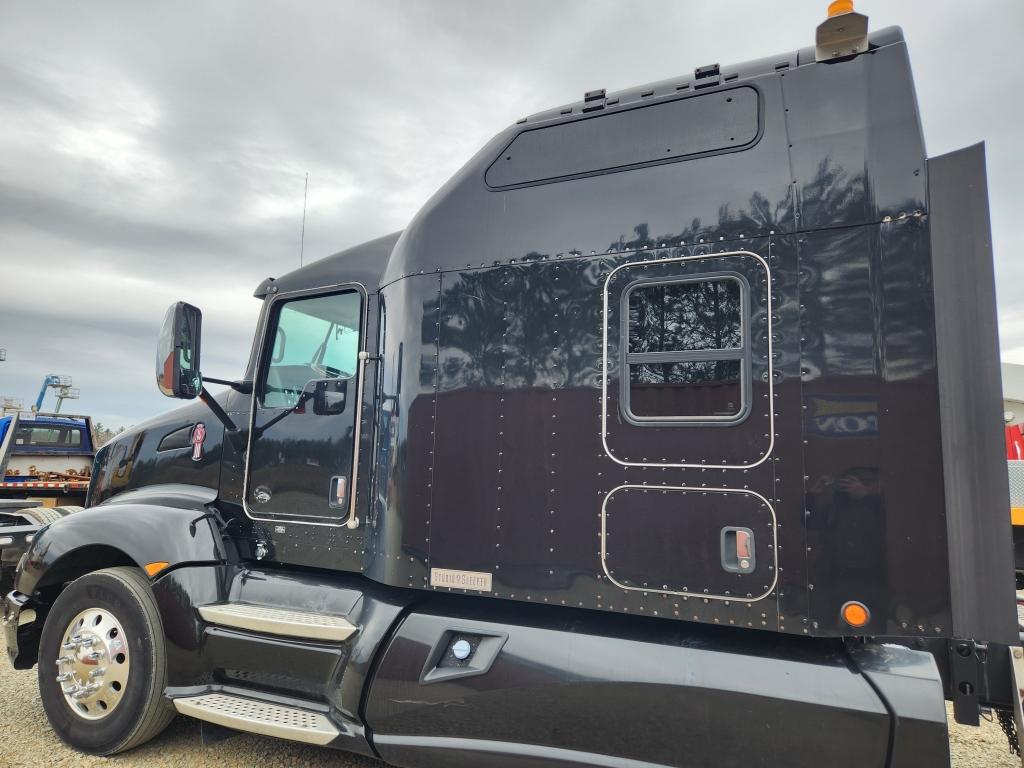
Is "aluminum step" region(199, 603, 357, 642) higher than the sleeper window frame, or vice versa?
the sleeper window frame

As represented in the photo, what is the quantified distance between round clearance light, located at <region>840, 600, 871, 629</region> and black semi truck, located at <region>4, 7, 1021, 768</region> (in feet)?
0.04

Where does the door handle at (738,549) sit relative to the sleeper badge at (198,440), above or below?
below

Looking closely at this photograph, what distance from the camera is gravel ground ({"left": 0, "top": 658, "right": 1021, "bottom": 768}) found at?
362cm

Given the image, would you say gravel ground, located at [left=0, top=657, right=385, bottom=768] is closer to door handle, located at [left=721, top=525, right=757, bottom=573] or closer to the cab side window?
the cab side window

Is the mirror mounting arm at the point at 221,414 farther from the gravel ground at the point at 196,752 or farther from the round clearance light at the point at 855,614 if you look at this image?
the round clearance light at the point at 855,614

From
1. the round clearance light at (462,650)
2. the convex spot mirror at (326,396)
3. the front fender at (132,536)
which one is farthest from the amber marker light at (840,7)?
the front fender at (132,536)

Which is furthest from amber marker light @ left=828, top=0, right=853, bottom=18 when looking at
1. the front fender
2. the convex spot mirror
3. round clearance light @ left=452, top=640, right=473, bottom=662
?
the front fender

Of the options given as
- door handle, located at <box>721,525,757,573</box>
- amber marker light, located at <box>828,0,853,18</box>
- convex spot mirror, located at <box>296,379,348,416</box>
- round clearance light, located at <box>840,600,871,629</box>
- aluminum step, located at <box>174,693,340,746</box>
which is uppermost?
amber marker light, located at <box>828,0,853,18</box>

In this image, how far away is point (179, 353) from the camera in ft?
12.1

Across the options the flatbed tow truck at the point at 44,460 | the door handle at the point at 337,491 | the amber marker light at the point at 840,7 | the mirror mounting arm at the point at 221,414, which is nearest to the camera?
the amber marker light at the point at 840,7

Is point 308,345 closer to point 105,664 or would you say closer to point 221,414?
point 221,414

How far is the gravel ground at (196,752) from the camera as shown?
3.62 m

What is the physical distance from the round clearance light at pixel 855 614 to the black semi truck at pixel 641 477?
0.04 ft

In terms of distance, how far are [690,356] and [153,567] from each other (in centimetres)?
306
